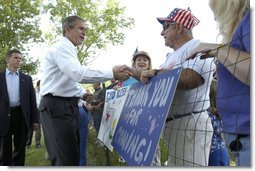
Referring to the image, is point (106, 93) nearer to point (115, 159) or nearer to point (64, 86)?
point (64, 86)

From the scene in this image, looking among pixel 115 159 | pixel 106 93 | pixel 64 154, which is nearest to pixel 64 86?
pixel 64 154

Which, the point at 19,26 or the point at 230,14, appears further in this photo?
the point at 19,26

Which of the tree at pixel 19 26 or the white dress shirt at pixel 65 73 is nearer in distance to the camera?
the white dress shirt at pixel 65 73

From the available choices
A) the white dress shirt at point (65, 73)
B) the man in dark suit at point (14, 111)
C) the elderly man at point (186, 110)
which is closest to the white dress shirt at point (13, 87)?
the man in dark suit at point (14, 111)

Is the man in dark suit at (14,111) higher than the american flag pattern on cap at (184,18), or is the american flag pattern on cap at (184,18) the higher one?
the american flag pattern on cap at (184,18)

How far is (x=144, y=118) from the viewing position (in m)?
1.68

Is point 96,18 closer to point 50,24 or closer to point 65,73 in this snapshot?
point 50,24

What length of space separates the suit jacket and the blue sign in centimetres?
144

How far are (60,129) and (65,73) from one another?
346 mm

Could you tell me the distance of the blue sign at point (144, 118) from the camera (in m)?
1.46

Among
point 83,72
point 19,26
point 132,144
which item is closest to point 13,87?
point 19,26

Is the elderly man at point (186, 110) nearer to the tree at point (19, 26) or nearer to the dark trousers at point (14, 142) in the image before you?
the dark trousers at point (14, 142)

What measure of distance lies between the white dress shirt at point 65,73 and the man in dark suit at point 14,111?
104cm

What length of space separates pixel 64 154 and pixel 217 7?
134 cm
